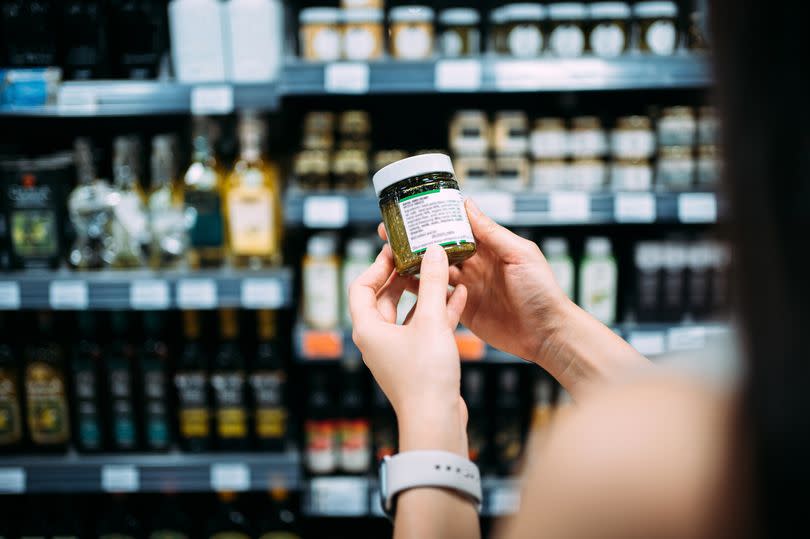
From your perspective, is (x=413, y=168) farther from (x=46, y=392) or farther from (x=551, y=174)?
(x=46, y=392)

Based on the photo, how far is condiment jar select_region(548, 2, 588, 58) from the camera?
1.73 meters

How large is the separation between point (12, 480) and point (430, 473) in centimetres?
166

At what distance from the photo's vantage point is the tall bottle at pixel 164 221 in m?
1.84

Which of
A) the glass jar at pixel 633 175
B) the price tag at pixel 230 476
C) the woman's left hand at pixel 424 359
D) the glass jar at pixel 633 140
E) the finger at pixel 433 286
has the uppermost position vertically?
the glass jar at pixel 633 140

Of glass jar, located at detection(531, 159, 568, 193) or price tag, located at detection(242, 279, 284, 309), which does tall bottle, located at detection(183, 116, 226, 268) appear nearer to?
price tag, located at detection(242, 279, 284, 309)

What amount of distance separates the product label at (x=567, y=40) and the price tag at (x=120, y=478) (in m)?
1.66

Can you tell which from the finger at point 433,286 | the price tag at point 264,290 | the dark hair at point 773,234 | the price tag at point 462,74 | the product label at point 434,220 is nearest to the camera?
the dark hair at point 773,234

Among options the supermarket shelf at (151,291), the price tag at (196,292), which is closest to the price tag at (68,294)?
the supermarket shelf at (151,291)

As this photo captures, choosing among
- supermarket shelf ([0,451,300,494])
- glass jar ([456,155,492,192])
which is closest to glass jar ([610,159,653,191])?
A: glass jar ([456,155,492,192])

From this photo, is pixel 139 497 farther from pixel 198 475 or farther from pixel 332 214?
pixel 332 214

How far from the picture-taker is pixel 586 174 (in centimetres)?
179

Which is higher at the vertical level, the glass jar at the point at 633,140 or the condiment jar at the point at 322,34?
the condiment jar at the point at 322,34

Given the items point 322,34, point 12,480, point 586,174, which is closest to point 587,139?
point 586,174

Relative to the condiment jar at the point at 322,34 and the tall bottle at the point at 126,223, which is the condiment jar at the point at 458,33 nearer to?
the condiment jar at the point at 322,34
